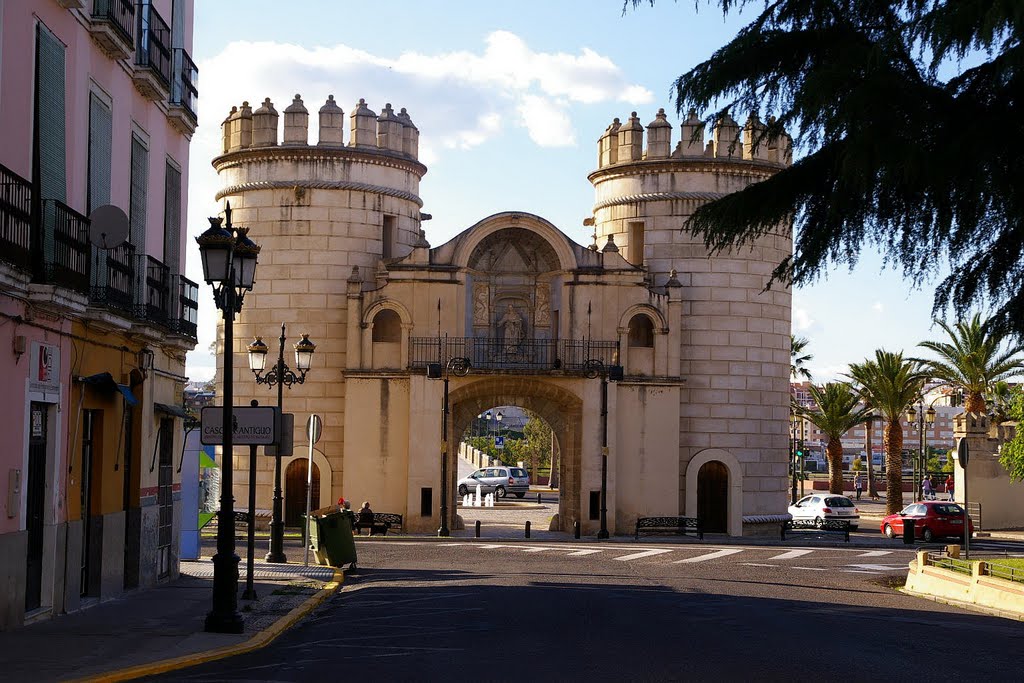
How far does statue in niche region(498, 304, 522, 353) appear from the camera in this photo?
1617 inches

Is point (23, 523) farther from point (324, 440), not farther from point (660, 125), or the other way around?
point (660, 125)

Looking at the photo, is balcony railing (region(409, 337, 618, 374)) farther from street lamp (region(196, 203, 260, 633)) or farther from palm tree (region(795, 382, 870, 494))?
street lamp (region(196, 203, 260, 633))

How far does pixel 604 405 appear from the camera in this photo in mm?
39312

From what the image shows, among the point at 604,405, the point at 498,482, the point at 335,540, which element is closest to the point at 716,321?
the point at 604,405

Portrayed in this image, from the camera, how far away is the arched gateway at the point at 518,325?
39.6 metres

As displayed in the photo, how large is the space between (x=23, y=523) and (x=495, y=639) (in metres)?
5.52

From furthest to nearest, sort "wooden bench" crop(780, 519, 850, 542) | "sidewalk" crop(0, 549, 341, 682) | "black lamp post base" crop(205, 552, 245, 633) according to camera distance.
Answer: "wooden bench" crop(780, 519, 850, 542), "black lamp post base" crop(205, 552, 245, 633), "sidewalk" crop(0, 549, 341, 682)

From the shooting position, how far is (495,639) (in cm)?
1497

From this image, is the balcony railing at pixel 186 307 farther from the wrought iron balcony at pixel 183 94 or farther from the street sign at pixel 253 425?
the street sign at pixel 253 425

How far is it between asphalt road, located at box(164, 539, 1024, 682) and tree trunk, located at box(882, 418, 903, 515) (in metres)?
22.7

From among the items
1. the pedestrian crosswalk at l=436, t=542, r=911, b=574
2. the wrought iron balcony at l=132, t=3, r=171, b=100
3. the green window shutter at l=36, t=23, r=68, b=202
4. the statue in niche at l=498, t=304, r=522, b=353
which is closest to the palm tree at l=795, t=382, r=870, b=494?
the statue in niche at l=498, t=304, r=522, b=353

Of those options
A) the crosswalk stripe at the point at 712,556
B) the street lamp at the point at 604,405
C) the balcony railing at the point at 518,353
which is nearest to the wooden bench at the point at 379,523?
the balcony railing at the point at 518,353

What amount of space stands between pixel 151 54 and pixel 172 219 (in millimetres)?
3023

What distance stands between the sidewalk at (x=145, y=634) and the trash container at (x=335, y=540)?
10.2 ft
